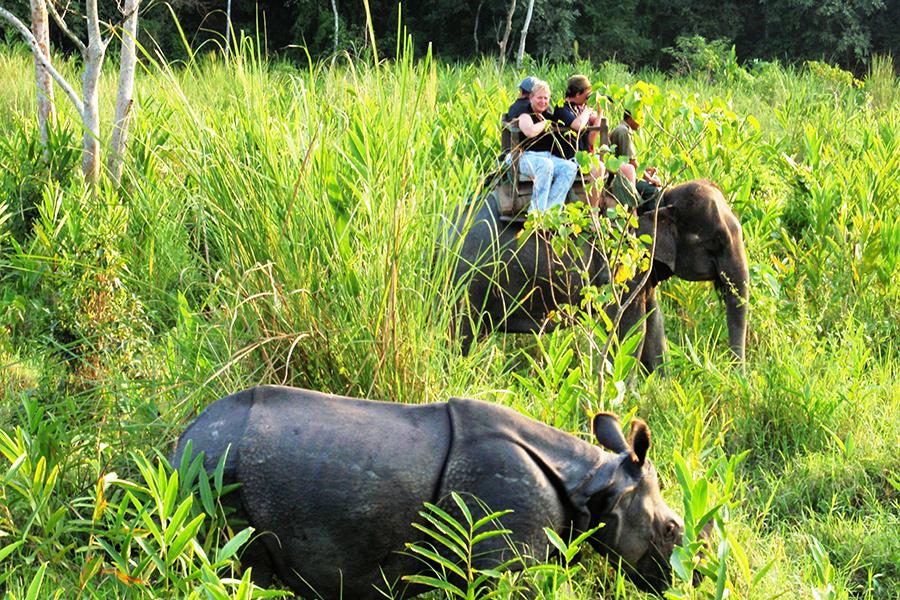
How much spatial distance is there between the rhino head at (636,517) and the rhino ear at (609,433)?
3 centimetres

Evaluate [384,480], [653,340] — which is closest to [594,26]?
[653,340]

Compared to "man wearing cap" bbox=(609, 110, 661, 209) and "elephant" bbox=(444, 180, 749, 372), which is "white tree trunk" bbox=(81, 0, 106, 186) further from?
"man wearing cap" bbox=(609, 110, 661, 209)

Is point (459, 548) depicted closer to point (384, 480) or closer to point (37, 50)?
point (384, 480)

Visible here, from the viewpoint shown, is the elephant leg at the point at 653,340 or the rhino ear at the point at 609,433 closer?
the rhino ear at the point at 609,433

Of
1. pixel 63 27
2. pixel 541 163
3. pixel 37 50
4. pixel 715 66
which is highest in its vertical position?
pixel 63 27

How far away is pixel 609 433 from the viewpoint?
12.9ft

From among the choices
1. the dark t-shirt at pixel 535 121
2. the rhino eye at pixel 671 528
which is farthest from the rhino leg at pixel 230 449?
the dark t-shirt at pixel 535 121

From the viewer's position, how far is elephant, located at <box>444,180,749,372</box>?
6344mm

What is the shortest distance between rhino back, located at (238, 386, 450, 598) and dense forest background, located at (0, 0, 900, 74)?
2221 cm

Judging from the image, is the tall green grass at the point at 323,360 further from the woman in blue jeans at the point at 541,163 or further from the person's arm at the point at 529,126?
the person's arm at the point at 529,126

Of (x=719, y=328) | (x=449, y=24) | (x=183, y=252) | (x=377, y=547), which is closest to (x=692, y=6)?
(x=449, y=24)

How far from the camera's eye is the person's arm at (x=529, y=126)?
247 inches

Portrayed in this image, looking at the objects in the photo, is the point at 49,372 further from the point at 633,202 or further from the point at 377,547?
the point at 633,202

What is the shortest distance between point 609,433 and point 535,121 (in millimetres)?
3046
